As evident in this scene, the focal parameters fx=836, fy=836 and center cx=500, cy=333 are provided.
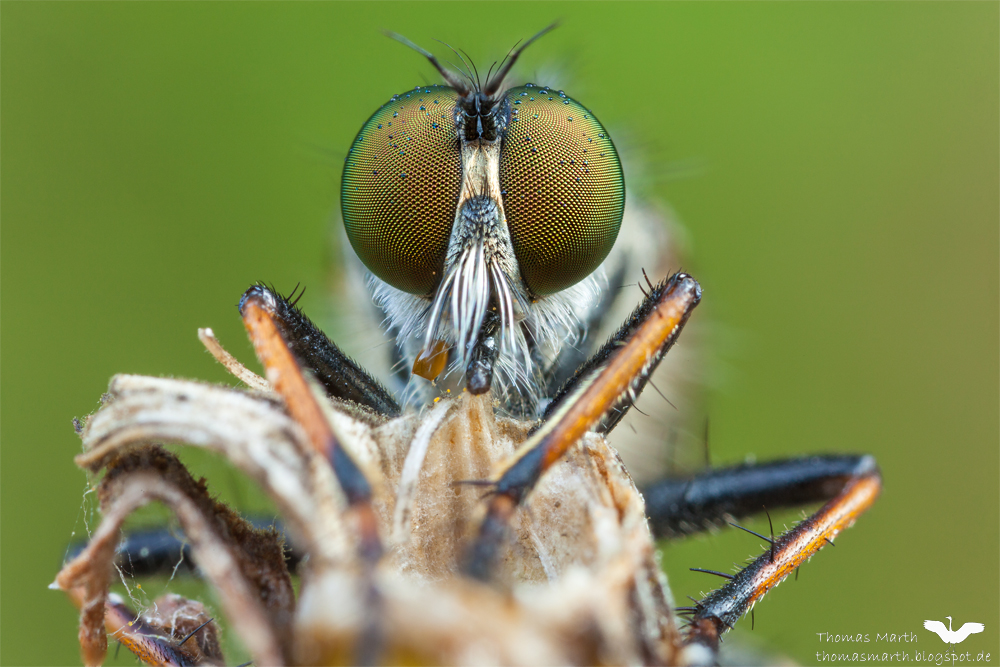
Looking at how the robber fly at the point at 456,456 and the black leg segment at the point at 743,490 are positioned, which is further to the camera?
the black leg segment at the point at 743,490

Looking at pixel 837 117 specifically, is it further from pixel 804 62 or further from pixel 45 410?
pixel 45 410

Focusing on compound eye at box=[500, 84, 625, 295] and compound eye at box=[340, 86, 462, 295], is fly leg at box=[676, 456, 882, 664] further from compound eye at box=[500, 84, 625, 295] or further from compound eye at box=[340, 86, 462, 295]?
compound eye at box=[340, 86, 462, 295]

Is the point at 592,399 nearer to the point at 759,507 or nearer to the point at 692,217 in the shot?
the point at 759,507

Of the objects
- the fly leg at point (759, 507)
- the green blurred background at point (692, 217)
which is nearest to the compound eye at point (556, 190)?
the fly leg at point (759, 507)

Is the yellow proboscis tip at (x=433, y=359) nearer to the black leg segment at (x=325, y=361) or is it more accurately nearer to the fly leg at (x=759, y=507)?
the black leg segment at (x=325, y=361)

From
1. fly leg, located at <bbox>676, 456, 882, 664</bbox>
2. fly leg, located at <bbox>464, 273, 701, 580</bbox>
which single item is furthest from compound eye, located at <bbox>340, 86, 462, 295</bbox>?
fly leg, located at <bbox>676, 456, 882, 664</bbox>

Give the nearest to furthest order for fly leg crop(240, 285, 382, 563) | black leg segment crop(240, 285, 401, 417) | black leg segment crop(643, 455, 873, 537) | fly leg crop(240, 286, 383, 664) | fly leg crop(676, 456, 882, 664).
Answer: fly leg crop(240, 286, 383, 664) < fly leg crop(240, 285, 382, 563) < fly leg crop(676, 456, 882, 664) < black leg segment crop(240, 285, 401, 417) < black leg segment crop(643, 455, 873, 537)

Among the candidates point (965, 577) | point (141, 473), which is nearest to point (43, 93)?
point (141, 473)

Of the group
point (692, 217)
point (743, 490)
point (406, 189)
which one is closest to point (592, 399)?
point (406, 189)
